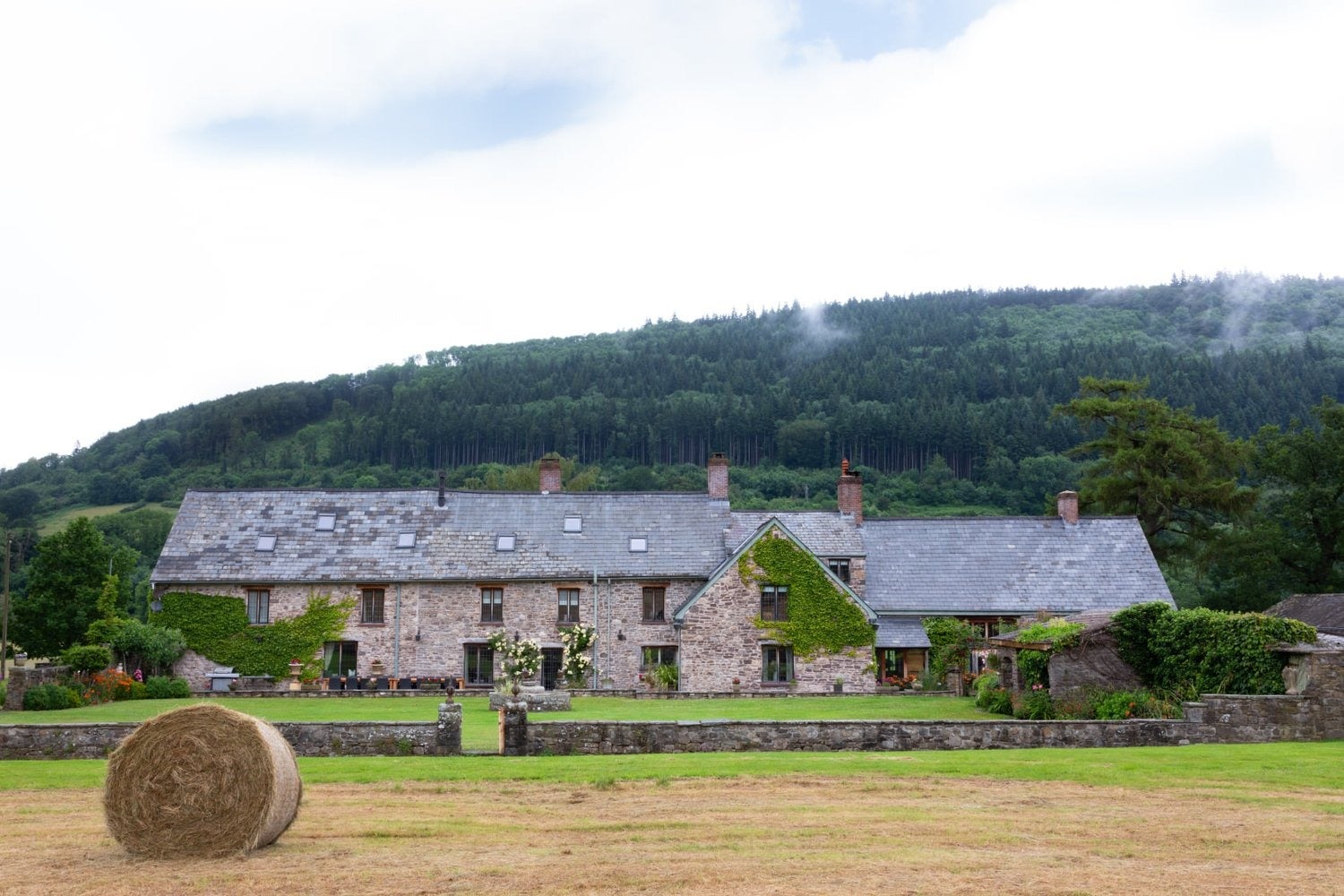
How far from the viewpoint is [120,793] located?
13820mm

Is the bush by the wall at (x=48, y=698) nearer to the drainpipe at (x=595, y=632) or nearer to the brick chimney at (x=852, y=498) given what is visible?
the drainpipe at (x=595, y=632)

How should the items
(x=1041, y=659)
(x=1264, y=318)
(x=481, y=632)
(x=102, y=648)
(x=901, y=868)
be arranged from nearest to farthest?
(x=901, y=868) → (x=1041, y=659) → (x=102, y=648) → (x=481, y=632) → (x=1264, y=318)

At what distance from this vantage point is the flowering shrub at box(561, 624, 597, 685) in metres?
42.7

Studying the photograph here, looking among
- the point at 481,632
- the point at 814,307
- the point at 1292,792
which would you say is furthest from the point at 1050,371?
the point at 1292,792

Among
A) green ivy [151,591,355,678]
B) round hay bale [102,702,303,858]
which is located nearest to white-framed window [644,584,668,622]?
green ivy [151,591,355,678]

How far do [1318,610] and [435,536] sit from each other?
3061 centimetres

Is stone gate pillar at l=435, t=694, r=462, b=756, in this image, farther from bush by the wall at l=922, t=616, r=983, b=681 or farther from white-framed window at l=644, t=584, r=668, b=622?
bush by the wall at l=922, t=616, r=983, b=681

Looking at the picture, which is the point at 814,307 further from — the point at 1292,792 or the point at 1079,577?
the point at 1292,792

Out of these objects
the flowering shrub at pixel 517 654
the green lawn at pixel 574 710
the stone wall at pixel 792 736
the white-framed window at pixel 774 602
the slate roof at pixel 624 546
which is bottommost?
the green lawn at pixel 574 710

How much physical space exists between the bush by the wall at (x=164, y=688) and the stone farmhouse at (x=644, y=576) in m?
2.89

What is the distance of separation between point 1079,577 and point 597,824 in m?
33.2

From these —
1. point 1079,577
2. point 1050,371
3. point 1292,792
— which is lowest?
point 1292,792

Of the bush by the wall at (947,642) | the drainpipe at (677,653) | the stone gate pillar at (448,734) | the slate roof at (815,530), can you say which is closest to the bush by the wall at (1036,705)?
the bush by the wall at (947,642)

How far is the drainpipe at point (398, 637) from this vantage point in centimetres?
4356
